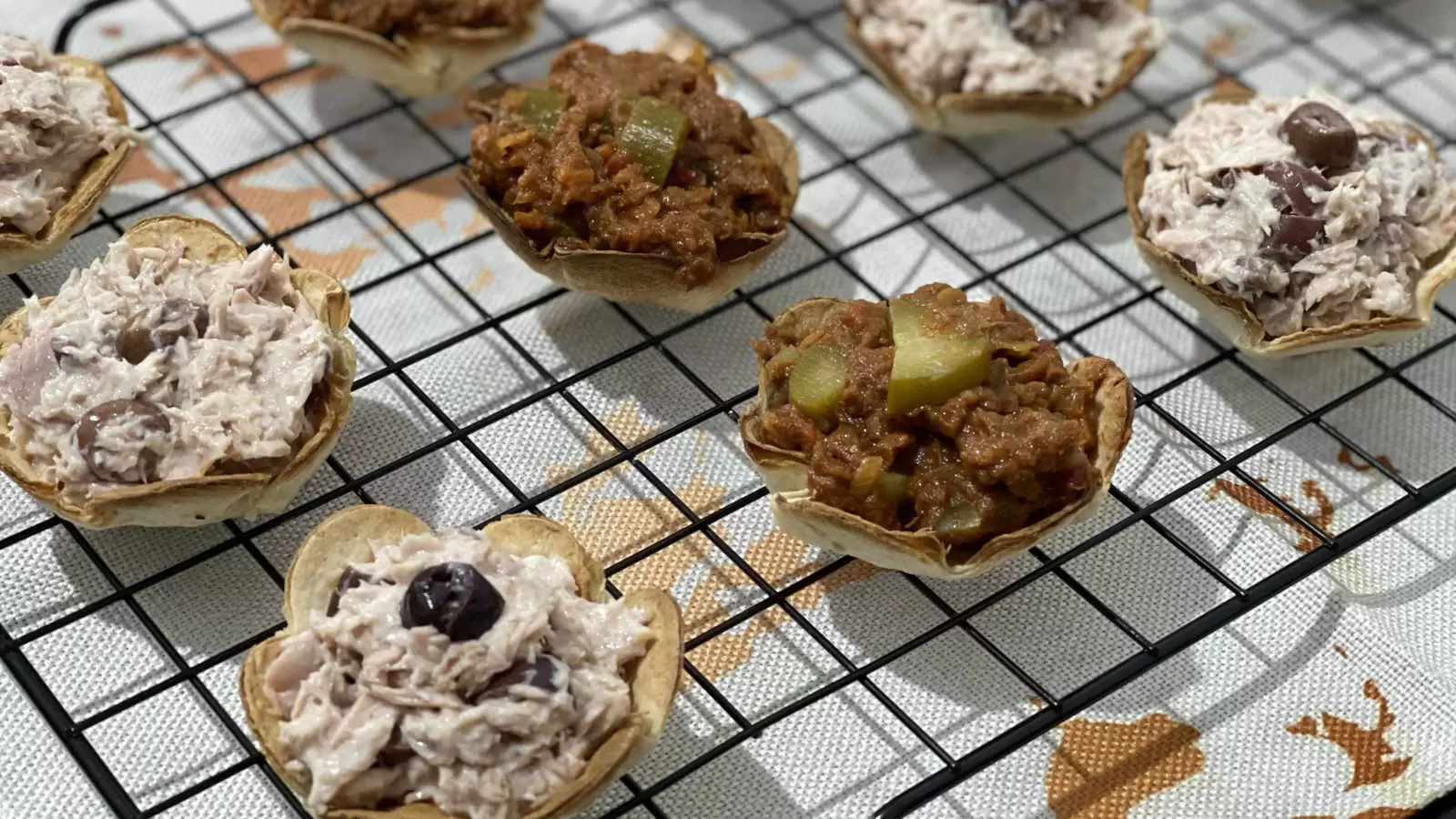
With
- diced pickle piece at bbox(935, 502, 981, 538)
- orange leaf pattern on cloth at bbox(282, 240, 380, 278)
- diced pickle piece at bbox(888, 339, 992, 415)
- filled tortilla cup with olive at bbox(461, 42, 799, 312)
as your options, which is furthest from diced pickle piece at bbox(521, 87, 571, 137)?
diced pickle piece at bbox(935, 502, 981, 538)

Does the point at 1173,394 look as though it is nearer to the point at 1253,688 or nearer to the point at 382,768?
the point at 1253,688

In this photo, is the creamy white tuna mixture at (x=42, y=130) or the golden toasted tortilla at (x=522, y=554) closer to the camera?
the golden toasted tortilla at (x=522, y=554)

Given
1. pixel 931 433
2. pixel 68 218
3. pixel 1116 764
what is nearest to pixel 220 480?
pixel 68 218

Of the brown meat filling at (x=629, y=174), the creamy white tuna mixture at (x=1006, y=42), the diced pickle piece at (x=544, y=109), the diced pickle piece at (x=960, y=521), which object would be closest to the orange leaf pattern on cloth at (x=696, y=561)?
the diced pickle piece at (x=960, y=521)

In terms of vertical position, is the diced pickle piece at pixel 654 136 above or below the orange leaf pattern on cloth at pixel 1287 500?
above

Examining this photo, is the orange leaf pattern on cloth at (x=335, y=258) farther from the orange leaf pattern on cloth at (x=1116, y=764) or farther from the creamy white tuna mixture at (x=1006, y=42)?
the orange leaf pattern on cloth at (x=1116, y=764)

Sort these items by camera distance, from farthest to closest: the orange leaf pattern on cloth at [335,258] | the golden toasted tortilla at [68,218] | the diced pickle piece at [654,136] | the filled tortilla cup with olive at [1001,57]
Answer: the filled tortilla cup with olive at [1001,57] < the orange leaf pattern on cloth at [335,258] < the diced pickle piece at [654,136] < the golden toasted tortilla at [68,218]

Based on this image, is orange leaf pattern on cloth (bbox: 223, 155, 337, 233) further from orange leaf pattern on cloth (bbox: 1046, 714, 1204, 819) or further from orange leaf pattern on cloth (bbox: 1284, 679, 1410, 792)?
orange leaf pattern on cloth (bbox: 1284, 679, 1410, 792)
